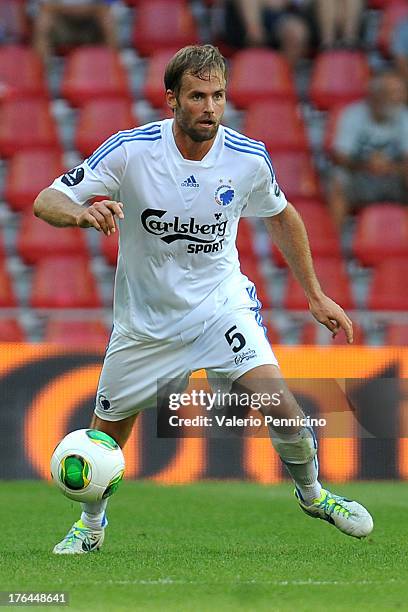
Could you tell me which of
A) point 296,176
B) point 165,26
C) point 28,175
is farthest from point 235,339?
point 165,26

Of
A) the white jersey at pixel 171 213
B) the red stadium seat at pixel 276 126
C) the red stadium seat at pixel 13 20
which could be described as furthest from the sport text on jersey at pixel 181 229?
the red stadium seat at pixel 13 20

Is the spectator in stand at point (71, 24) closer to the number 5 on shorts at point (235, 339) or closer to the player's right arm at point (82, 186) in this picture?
the player's right arm at point (82, 186)

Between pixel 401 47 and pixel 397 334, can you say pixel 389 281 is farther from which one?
pixel 401 47

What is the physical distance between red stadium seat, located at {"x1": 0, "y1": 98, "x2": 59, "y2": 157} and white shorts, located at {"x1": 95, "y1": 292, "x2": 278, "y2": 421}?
749 cm

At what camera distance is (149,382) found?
6.23 metres

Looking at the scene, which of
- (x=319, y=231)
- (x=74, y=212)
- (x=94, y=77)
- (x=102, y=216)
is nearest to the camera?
(x=102, y=216)

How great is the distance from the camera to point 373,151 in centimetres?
1240

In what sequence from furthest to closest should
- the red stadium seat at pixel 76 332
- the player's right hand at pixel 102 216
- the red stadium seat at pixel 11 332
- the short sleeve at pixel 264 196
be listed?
the red stadium seat at pixel 11 332
the red stadium seat at pixel 76 332
the short sleeve at pixel 264 196
the player's right hand at pixel 102 216

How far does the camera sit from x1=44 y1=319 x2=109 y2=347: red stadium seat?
9.78m

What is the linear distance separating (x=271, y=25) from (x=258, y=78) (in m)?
0.55

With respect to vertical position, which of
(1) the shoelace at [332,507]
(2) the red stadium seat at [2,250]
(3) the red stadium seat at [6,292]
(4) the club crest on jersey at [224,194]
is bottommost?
(3) the red stadium seat at [6,292]

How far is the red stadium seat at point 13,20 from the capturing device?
14.3m

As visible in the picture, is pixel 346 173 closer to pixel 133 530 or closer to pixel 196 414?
pixel 196 414

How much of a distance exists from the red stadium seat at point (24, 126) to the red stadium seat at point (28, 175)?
29cm
